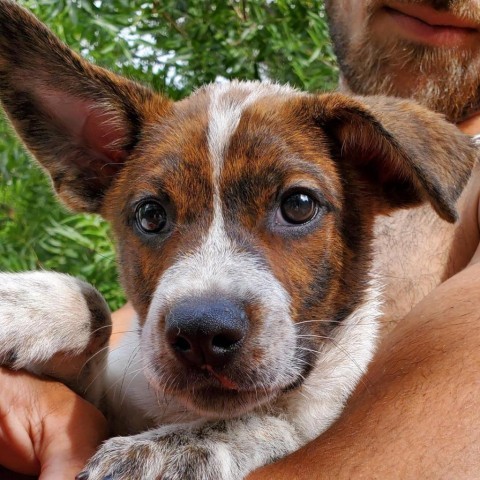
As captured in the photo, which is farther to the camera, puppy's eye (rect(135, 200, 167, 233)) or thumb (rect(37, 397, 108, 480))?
puppy's eye (rect(135, 200, 167, 233))

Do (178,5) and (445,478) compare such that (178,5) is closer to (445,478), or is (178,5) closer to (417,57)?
(417,57)

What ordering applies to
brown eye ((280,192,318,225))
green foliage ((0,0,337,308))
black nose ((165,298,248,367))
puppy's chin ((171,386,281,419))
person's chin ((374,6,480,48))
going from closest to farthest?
black nose ((165,298,248,367)), puppy's chin ((171,386,281,419)), brown eye ((280,192,318,225)), person's chin ((374,6,480,48)), green foliage ((0,0,337,308))

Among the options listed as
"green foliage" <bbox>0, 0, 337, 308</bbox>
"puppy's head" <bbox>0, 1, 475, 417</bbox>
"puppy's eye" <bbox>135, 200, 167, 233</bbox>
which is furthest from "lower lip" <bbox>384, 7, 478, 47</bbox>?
"puppy's eye" <bbox>135, 200, 167, 233</bbox>

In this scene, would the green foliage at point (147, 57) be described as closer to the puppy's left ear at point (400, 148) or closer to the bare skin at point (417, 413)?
the puppy's left ear at point (400, 148)

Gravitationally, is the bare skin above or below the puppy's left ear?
below

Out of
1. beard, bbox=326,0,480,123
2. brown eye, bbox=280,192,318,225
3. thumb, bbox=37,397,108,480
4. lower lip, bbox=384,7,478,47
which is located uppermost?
lower lip, bbox=384,7,478,47

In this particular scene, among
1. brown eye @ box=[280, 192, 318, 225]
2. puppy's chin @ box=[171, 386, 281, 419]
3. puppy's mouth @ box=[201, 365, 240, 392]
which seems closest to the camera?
puppy's mouth @ box=[201, 365, 240, 392]

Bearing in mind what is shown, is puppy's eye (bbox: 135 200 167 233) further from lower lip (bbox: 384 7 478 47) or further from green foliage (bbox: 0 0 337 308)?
green foliage (bbox: 0 0 337 308)

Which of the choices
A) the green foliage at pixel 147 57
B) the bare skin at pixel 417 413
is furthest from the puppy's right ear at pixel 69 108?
the green foliage at pixel 147 57
